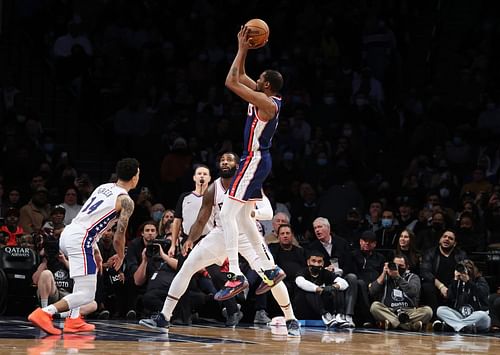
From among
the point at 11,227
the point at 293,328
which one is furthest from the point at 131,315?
the point at 293,328

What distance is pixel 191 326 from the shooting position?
13195mm

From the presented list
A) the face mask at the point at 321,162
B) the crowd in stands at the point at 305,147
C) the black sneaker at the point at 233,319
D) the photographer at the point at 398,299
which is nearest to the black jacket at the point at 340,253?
the crowd in stands at the point at 305,147

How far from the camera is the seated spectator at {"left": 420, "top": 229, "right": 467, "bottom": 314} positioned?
48.9ft

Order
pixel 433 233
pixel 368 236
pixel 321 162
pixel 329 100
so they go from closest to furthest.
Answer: pixel 368 236 < pixel 433 233 < pixel 321 162 < pixel 329 100

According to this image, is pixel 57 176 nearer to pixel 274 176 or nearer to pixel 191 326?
pixel 274 176

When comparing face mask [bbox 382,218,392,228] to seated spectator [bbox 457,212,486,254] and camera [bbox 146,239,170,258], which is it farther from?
camera [bbox 146,239,170,258]

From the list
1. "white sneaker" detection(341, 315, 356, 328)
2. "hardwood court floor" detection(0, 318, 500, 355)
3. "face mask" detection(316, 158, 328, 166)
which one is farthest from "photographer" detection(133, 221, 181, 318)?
"face mask" detection(316, 158, 328, 166)

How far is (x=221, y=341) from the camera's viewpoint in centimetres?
1086

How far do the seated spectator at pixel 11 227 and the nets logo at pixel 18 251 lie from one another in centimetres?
51

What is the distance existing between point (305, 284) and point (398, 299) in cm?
122

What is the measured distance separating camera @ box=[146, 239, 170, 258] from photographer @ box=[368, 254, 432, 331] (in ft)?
8.76

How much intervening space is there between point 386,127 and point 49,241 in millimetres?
7695

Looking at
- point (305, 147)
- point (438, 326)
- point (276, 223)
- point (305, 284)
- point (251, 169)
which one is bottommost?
point (438, 326)

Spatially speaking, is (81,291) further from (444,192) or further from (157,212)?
(444,192)
